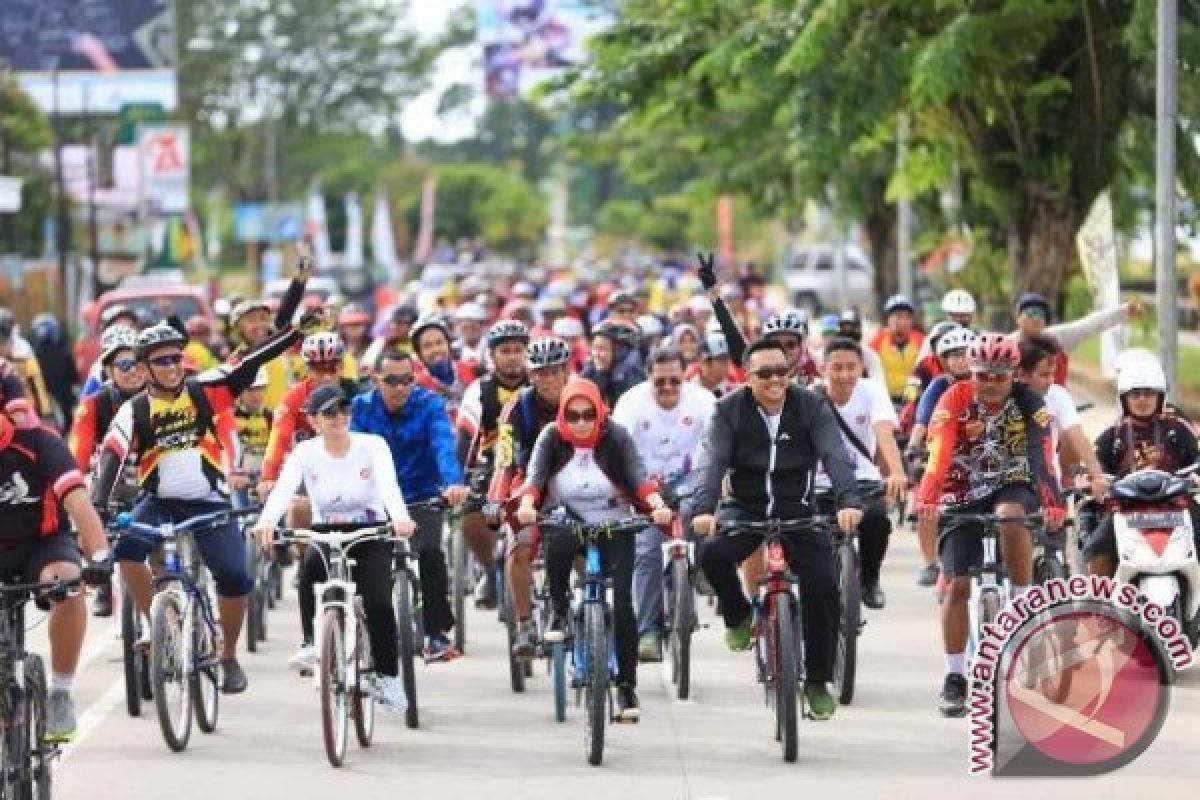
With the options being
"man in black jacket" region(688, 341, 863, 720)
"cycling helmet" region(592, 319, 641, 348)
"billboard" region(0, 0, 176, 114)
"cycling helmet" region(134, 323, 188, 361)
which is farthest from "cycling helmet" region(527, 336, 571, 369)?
"billboard" region(0, 0, 176, 114)

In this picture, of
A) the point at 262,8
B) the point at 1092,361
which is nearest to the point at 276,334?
the point at 1092,361

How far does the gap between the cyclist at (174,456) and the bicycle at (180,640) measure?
0.13 m

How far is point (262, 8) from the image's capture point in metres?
88.2

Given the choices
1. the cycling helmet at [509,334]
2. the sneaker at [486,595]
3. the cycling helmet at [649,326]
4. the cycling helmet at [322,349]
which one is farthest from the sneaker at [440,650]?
the cycling helmet at [649,326]

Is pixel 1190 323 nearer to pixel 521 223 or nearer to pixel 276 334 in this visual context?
pixel 276 334

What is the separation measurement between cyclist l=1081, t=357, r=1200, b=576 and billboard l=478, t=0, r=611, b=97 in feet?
151

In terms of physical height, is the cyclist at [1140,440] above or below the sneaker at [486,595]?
above

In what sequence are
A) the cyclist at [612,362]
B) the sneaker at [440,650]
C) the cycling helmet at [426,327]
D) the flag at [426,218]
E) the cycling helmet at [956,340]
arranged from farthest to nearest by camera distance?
1. the flag at [426,218]
2. the cycling helmet at [426,327]
3. the cyclist at [612,362]
4. the sneaker at [440,650]
5. the cycling helmet at [956,340]

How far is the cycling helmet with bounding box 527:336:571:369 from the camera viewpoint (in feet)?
47.5

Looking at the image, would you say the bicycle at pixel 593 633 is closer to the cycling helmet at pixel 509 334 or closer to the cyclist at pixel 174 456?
the cyclist at pixel 174 456

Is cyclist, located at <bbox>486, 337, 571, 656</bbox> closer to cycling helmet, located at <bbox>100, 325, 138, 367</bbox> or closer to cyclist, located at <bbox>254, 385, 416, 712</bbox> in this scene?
cyclist, located at <bbox>254, 385, 416, 712</bbox>

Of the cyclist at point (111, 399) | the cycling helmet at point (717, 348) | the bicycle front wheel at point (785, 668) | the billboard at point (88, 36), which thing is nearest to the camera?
the bicycle front wheel at point (785, 668)

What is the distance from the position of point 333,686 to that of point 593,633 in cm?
111

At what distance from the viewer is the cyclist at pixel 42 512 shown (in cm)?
1136
